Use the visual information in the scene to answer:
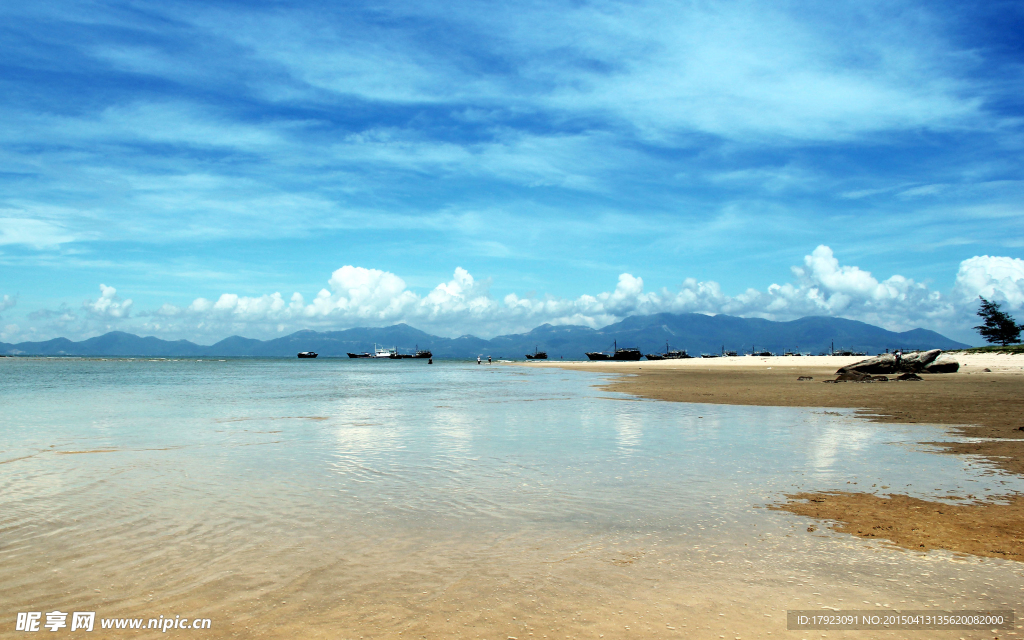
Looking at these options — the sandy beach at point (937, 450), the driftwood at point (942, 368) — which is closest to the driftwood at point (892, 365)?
the driftwood at point (942, 368)

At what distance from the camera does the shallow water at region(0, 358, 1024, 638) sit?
6441 mm

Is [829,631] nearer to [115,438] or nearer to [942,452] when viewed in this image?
[942,452]

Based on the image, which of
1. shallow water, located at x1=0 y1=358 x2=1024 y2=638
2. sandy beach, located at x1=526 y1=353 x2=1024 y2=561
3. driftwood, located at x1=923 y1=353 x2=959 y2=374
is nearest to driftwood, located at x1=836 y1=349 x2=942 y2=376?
driftwood, located at x1=923 y1=353 x2=959 y2=374

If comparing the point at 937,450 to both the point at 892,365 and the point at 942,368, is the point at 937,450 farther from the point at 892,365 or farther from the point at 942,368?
the point at 942,368

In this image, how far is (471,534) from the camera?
29.9 feet

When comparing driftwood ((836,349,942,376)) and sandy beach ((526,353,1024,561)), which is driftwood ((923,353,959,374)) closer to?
driftwood ((836,349,942,376))

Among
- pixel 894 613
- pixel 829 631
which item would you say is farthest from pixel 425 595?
pixel 894 613

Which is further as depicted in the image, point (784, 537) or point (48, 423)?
point (48, 423)

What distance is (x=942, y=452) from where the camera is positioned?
617 inches

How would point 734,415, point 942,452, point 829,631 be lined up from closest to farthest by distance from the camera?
point 829,631 < point 942,452 < point 734,415

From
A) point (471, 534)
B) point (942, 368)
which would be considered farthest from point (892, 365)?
point (471, 534)

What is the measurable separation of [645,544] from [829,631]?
2.91m

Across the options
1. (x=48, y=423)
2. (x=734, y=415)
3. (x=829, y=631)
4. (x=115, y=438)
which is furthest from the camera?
(x=734, y=415)

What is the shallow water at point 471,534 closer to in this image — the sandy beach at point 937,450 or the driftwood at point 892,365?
the sandy beach at point 937,450
